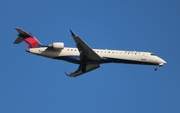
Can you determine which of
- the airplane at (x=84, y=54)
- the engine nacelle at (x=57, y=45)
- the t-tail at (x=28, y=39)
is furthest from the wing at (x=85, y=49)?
the t-tail at (x=28, y=39)

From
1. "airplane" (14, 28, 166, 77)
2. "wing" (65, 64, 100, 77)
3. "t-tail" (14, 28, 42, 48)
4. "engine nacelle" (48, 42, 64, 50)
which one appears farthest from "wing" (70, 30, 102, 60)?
"t-tail" (14, 28, 42, 48)

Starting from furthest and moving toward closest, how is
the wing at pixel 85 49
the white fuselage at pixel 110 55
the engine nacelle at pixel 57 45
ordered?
the white fuselage at pixel 110 55 < the engine nacelle at pixel 57 45 < the wing at pixel 85 49

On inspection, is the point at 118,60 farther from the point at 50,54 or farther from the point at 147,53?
the point at 50,54

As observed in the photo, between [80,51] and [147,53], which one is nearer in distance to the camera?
[80,51]

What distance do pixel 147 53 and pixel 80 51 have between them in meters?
8.44

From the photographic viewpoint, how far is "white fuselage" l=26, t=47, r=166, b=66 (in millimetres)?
44281

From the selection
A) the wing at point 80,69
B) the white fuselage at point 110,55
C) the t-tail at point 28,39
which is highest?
the t-tail at point 28,39

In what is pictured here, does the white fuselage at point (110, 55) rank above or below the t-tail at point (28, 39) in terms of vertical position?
below

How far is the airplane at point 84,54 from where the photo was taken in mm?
43906

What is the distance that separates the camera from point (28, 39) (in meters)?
45.2

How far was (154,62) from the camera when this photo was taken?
154ft

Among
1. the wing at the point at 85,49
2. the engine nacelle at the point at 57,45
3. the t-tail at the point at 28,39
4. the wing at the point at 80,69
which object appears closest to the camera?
the wing at the point at 85,49

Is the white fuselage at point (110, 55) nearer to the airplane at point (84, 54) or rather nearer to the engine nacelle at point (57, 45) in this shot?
the airplane at point (84, 54)

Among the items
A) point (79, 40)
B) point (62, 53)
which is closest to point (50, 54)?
point (62, 53)
